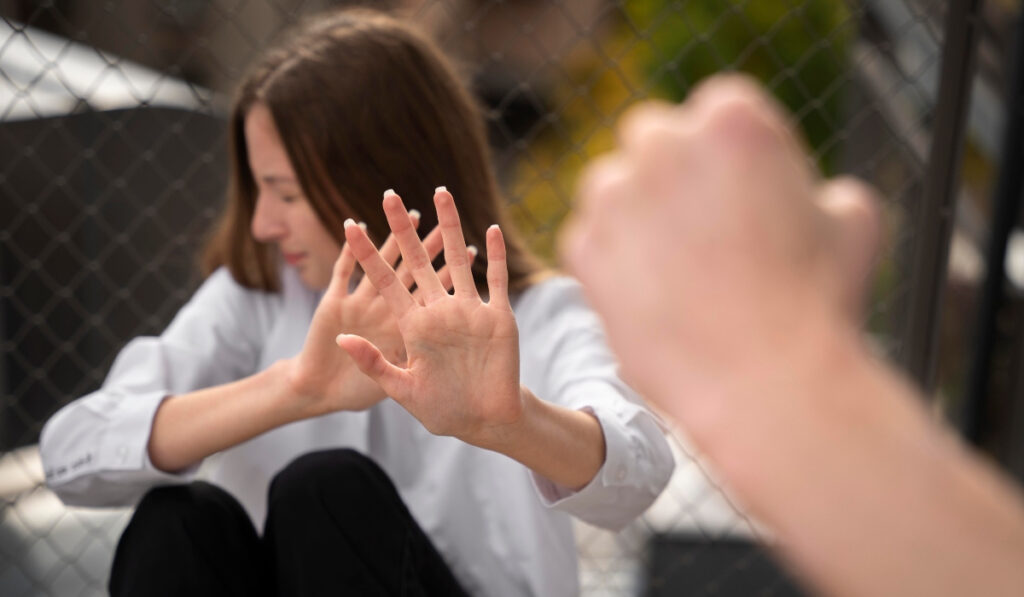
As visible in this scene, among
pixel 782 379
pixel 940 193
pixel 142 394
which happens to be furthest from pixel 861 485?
pixel 940 193

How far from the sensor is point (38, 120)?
1.42m

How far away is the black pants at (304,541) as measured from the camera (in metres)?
0.83

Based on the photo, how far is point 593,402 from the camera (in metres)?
0.83

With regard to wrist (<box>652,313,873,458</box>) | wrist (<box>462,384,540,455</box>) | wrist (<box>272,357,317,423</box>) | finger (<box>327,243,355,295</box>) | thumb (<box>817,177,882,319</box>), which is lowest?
wrist (<box>462,384,540,455</box>)

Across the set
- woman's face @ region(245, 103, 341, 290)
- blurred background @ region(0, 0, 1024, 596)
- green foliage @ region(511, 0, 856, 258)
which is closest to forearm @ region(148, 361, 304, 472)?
woman's face @ region(245, 103, 341, 290)

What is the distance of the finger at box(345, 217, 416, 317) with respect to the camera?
2.16 feet

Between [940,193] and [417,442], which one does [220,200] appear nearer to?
[417,442]

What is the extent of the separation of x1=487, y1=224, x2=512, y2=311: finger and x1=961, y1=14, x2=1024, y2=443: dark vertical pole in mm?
766

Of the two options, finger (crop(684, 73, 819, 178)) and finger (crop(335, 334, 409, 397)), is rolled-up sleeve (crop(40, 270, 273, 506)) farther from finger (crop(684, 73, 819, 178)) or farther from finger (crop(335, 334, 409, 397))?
finger (crop(684, 73, 819, 178))

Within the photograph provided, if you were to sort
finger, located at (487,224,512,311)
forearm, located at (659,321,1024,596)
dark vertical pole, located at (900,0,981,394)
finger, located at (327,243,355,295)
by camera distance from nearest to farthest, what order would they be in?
1. forearm, located at (659,321,1024,596)
2. finger, located at (487,224,512,311)
3. finger, located at (327,243,355,295)
4. dark vertical pole, located at (900,0,981,394)

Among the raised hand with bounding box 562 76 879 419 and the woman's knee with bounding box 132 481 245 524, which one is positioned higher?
the raised hand with bounding box 562 76 879 419

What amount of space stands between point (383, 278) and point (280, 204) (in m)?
0.34

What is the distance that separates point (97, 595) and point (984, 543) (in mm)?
1372

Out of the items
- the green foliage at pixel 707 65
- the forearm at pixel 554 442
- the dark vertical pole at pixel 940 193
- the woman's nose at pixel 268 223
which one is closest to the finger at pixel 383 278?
the forearm at pixel 554 442
